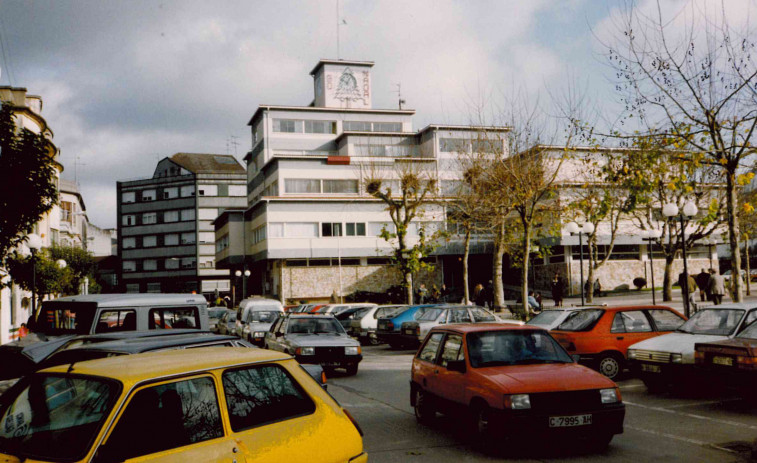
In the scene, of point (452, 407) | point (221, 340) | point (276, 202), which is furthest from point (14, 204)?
point (276, 202)

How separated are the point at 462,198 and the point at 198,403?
31.0 metres

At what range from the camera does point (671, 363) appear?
11.1 metres

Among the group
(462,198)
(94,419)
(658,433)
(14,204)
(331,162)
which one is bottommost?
(658,433)

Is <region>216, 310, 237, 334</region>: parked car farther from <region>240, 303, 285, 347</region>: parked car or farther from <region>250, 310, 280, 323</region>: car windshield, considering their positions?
<region>250, 310, 280, 323</region>: car windshield

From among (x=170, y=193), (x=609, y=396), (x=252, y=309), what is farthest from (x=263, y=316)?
(x=170, y=193)

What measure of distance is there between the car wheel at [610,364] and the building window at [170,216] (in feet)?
313

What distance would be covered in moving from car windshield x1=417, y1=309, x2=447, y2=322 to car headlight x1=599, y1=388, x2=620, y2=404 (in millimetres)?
13323

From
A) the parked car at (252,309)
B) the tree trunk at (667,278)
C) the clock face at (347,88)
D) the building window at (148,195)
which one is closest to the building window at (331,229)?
the clock face at (347,88)

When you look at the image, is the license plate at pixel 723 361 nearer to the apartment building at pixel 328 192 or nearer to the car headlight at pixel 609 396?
the car headlight at pixel 609 396

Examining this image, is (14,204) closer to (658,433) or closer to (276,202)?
(658,433)

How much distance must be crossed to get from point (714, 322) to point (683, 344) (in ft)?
3.37

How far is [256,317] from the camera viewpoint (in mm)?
24984

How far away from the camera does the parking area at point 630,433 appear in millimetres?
7484

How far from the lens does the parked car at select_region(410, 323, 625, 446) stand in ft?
23.8
